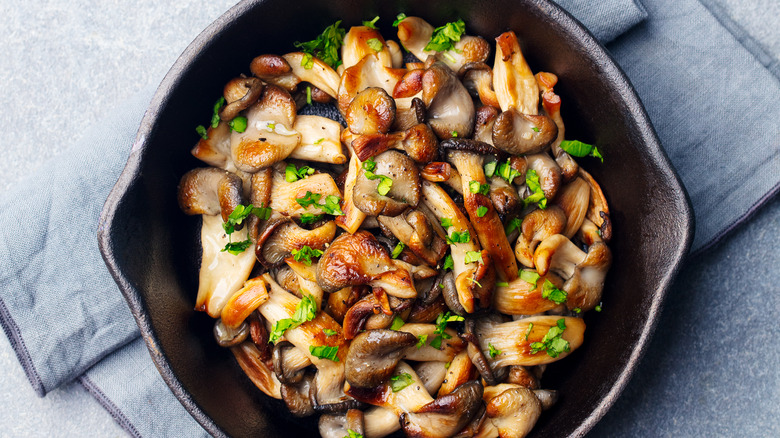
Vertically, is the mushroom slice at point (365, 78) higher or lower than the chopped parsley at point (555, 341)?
higher

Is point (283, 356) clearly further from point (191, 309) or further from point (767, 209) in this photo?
point (767, 209)

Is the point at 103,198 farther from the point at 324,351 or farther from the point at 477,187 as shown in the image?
the point at 477,187

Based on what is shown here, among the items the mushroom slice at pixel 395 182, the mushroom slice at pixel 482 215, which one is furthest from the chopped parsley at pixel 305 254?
the mushroom slice at pixel 482 215

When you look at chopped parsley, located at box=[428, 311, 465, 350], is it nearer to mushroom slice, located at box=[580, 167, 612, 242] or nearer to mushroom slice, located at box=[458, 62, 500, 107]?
mushroom slice, located at box=[580, 167, 612, 242]

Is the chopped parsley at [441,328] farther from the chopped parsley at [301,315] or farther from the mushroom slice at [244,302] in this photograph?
the mushroom slice at [244,302]

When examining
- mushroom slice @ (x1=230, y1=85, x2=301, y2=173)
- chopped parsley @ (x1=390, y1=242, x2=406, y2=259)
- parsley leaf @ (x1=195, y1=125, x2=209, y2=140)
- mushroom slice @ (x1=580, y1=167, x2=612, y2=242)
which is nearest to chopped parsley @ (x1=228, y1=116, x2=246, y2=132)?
mushroom slice @ (x1=230, y1=85, x2=301, y2=173)

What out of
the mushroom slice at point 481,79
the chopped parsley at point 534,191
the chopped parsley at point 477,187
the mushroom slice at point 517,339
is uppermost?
the mushroom slice at point 481,79

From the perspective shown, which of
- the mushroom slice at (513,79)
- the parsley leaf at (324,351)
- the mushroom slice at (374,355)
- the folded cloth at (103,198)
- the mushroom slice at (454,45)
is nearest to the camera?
the mushroom slice at (374,355)

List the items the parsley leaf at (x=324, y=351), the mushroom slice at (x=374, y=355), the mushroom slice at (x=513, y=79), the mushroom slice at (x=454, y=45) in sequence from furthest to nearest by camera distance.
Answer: the mushroom slice at (x=454, y=45), the mushroom slice at (x=513, y=79), the parsley leaf at (x=324, y=351), the mushroom slice at (x=374, y=355)
